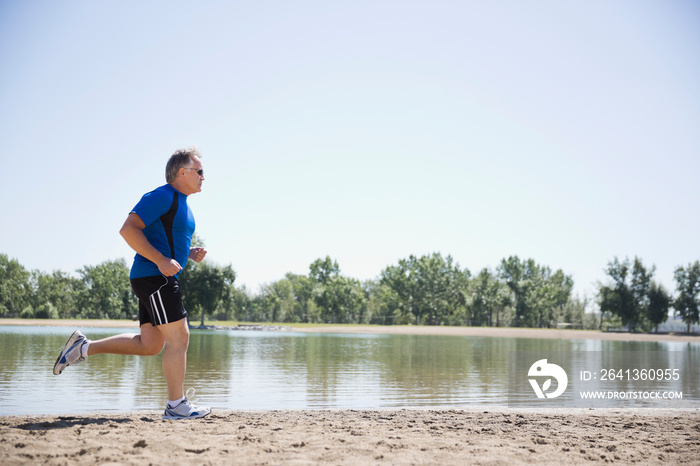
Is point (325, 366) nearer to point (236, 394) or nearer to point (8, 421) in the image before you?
point (236, 394)

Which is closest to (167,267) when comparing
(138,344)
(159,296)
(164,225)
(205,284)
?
(159,296)

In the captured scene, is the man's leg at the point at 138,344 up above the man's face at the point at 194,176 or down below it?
below

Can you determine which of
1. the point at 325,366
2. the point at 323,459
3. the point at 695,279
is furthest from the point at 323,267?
the point at 323,459

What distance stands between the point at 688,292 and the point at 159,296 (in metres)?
82.7

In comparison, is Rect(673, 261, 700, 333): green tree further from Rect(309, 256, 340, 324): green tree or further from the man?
the man

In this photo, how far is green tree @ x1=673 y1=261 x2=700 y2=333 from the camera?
69625mm

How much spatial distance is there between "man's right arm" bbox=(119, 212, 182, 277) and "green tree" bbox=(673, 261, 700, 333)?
81.6 meters

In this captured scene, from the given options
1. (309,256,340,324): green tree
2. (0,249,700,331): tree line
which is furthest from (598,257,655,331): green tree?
(309,256,340,324): green tree

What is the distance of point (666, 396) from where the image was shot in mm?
9195

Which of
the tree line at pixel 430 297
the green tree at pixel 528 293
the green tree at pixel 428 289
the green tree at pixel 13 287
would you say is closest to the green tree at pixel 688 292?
the tree line at pixel 430 297

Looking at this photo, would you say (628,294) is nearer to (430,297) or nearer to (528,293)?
(528,293)

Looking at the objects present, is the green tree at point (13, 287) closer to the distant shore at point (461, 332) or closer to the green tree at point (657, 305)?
the distant shore at point (461, 332)

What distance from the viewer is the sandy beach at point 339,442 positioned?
9.91 feet

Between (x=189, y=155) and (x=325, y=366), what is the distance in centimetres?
962
